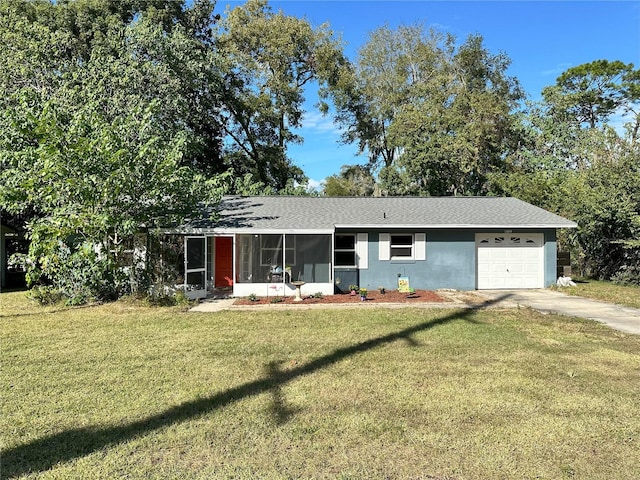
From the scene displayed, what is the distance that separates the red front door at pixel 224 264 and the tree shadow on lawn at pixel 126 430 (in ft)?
34.9

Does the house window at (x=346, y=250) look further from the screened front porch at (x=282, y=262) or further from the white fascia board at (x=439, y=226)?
the screened front porch at (x=282, y=262)

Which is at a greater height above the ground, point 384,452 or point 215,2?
point 215,2

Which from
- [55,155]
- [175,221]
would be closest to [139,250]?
[175,221]

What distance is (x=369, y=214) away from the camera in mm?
16766

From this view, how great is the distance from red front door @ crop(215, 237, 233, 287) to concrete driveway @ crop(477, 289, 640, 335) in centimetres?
916

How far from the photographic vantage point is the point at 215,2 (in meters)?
29.0

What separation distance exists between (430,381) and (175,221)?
9.94m

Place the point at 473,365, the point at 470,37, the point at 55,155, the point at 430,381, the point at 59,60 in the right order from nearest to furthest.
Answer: the point at 430,381 < the point at 473,365 < the point at 55,155 < the point at 59,60 < the point at 470,37

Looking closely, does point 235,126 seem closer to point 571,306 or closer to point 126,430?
point 571,306

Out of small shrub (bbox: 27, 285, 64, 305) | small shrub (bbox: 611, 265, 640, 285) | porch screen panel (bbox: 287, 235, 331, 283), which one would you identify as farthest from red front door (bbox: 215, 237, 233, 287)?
small shrub (bbox: 611, 265, 640, 285)

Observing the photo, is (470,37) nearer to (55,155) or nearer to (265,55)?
(265,55)

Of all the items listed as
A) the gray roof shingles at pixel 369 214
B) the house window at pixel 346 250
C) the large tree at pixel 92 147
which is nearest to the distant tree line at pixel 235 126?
the large tree at pixel 92 147

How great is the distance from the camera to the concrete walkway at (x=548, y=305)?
10258 mm

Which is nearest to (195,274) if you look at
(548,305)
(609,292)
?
(548,305)
